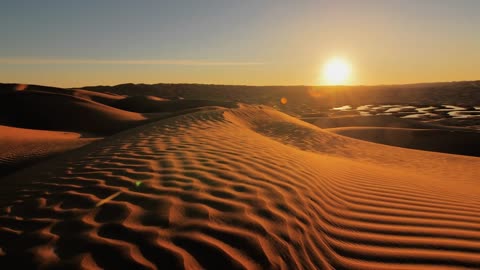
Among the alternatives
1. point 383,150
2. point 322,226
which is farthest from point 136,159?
point 383,150

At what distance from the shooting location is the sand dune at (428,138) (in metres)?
13.2

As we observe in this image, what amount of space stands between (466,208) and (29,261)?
14.2 feet

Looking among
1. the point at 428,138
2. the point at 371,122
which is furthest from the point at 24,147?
the point at 371,122

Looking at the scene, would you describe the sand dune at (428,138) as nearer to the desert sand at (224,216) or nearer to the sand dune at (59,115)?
the desert sand at (224,216)

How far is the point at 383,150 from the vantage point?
10.5 metres

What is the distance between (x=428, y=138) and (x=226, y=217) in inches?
571

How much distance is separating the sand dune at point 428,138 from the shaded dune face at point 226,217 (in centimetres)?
1033

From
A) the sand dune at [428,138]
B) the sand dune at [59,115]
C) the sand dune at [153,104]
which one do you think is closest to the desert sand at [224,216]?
the sand dune at [428,138]

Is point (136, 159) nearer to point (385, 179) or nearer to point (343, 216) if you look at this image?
point (343, 216)

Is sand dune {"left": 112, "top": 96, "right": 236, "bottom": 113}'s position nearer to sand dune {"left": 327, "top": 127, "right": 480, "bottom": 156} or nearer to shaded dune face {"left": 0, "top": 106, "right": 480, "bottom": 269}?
sand dune {"left": 327, "top": 127, "right": 480, "bottom": 156}

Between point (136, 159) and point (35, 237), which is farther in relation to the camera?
point (136, 159)

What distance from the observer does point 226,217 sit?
107 inches

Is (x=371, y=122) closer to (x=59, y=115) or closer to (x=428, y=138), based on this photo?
(x=428, y=138)

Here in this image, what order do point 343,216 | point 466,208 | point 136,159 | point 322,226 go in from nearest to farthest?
point 322,226 < point 343,216 < point 466,208 < point 136,159
